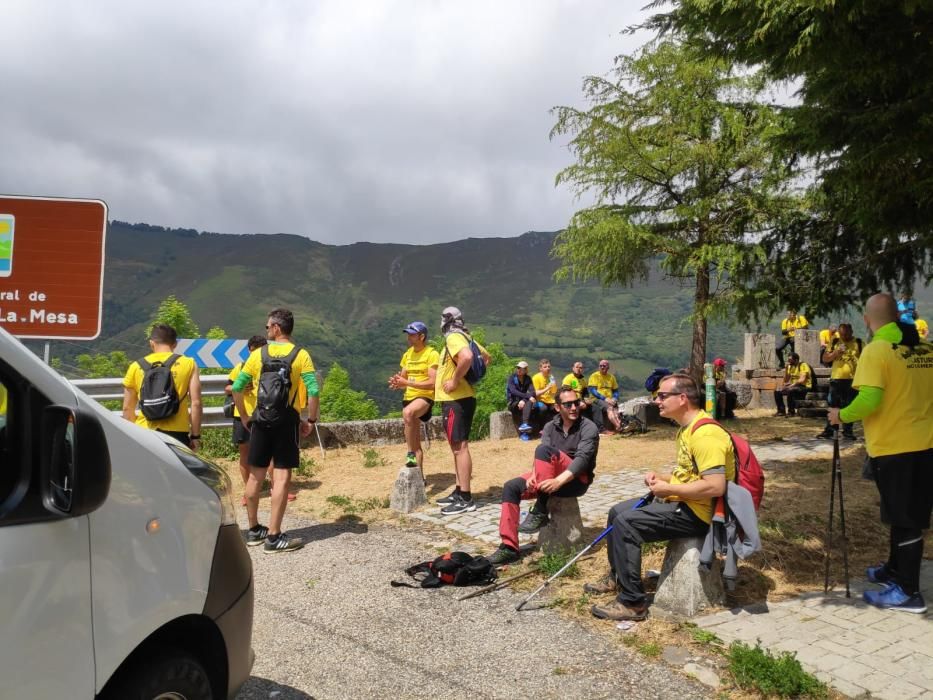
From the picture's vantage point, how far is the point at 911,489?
4578 millimetres

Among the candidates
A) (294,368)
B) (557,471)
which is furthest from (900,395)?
(294,368)

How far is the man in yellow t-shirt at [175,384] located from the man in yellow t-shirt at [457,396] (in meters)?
2.36

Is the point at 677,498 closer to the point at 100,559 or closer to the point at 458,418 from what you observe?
the point at 458,418

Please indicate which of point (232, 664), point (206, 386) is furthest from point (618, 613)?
point (206, 386)

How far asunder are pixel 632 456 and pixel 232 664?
29.8ft

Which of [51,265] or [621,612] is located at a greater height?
[51,265]

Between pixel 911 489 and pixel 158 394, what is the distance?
5.46 m

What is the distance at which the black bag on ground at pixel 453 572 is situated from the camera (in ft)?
16.9

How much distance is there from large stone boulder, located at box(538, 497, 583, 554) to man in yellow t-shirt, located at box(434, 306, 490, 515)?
161 cm

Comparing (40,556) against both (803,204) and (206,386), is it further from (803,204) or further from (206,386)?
(803,204)

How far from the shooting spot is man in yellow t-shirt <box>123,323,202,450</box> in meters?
5.81

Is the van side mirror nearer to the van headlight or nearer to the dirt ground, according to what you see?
the van headlight

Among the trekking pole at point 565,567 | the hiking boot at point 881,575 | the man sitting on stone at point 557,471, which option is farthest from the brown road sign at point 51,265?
the hiking boot at point 881,575

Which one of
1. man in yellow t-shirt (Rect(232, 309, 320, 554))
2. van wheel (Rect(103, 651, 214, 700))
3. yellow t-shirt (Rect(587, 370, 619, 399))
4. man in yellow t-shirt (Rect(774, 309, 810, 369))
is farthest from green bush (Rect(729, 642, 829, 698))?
man in yellow t-shirt (Rect(774, 309, 810, 369))
